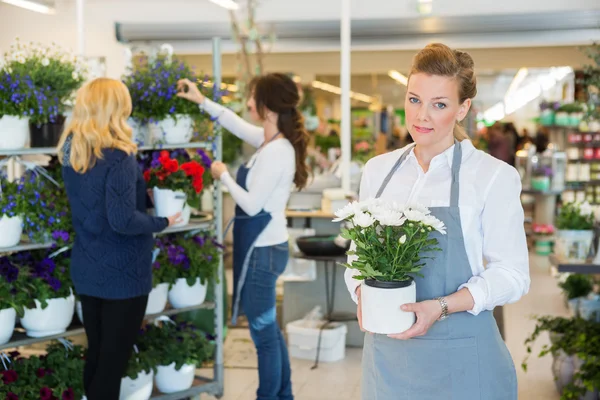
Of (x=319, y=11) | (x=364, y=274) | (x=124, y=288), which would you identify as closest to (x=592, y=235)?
(x=124, y=288)

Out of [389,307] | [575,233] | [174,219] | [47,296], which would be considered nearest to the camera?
[389,307]

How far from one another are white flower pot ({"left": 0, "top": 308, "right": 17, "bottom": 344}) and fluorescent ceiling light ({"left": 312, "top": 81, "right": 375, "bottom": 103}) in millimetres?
13768

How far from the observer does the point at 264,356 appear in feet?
13.9

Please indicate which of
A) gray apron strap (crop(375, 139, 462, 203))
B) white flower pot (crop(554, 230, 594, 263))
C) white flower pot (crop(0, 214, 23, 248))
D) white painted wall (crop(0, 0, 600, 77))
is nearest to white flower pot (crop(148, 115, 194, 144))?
white flower pot (crop(0, 214, 23, 248))

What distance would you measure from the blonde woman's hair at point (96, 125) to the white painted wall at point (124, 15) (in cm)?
576

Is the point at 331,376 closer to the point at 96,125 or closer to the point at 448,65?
the point at 96,125

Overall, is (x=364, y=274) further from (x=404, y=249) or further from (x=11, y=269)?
(x=11, y=269)

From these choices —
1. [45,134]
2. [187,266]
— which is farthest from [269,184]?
[45,134]

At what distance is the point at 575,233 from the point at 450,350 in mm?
2823

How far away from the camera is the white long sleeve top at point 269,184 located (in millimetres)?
4117

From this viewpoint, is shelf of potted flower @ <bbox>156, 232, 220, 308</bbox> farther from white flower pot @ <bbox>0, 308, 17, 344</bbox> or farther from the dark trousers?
white flower pot @ <bbox>0, 308, 17, 344</bbox>

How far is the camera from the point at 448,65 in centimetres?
213

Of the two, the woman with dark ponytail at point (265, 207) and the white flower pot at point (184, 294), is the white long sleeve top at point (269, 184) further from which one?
the white flower pot at point (184, 294)

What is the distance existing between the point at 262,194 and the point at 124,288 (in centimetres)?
93
